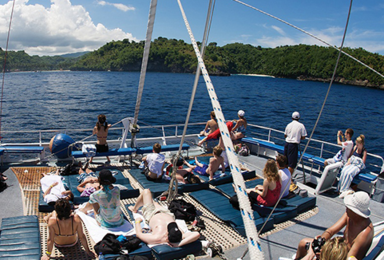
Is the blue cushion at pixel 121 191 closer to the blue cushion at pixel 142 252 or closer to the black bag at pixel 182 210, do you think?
the black bag at pixel 182 210

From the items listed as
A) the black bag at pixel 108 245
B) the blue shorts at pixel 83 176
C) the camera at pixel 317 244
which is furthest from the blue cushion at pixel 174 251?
the blue shorts at pixel 83 176

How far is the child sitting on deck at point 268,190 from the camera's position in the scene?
6216mm

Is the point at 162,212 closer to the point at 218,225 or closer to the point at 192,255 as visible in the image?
the point at 192,255

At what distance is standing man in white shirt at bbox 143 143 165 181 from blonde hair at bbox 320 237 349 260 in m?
5.31

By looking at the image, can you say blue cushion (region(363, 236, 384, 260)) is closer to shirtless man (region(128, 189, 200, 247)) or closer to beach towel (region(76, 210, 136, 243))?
shirtless man (region(128, 189, 200, 247))

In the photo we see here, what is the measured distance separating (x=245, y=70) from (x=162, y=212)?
191902mm

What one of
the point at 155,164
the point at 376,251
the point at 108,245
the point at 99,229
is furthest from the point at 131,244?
the point at 376,251

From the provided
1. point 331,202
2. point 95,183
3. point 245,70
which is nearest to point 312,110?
point 331,202

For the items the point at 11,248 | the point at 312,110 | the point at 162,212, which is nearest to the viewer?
the point at 11,248

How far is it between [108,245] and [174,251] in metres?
1.07

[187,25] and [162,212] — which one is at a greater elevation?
[187,25]

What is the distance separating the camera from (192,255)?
5.02 meters

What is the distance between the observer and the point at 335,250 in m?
3.10

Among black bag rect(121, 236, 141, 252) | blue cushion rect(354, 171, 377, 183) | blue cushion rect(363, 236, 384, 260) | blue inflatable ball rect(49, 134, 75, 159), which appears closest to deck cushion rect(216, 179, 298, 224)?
blue cushion rect(363, 236, 384, 260)
